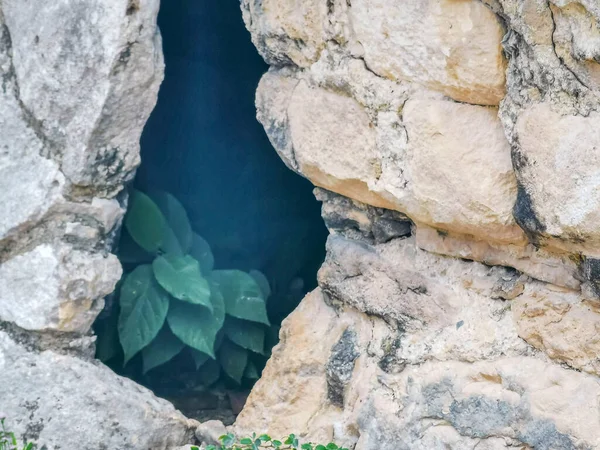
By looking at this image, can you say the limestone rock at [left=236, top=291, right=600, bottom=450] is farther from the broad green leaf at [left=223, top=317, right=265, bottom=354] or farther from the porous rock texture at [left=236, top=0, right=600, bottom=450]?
the broad green leaf at [left=223, top=317, right=265, bottom=354]

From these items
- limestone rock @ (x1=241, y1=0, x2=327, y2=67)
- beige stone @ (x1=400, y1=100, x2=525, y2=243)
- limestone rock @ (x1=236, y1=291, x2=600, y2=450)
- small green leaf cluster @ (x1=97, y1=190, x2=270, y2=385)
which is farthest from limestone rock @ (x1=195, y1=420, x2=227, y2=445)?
limestone rock @ (x1=241, y1=0, x2=327, y2=67)

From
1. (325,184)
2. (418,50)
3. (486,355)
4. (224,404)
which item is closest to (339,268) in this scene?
(325,184)

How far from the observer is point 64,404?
1934mm

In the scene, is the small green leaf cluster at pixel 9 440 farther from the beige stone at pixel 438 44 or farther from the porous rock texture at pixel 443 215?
the beige stone at pixel 438 44

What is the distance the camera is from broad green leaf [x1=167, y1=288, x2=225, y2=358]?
86.6 inches

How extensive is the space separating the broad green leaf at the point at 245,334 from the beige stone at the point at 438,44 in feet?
3.20

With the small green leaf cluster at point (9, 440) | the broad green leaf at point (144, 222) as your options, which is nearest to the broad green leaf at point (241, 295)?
the broad green leaf at point (144, 222)

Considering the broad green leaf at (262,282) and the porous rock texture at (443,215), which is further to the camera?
the broad green leaf at (262,282)

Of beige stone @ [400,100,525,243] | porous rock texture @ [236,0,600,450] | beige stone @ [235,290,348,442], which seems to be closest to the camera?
porous rock texture @ [236,0,600,450]

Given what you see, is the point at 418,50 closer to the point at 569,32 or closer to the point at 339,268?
the point at 569,32

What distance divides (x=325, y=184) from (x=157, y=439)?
0.73m

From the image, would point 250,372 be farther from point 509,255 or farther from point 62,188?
point 509,255

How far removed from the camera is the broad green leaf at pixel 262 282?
8.09ft

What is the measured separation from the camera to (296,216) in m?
2.69
